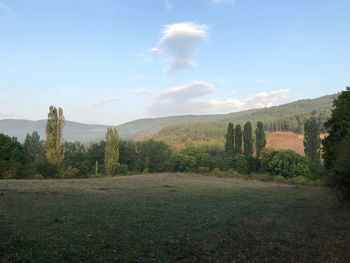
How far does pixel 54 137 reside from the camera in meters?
64.6

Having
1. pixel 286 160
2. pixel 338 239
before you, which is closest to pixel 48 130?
pixel 338 239

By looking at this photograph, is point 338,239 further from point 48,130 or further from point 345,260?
point 48,130

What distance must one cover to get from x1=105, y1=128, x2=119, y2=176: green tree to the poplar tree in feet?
73.8

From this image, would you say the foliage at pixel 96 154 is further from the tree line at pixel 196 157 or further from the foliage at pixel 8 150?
the foliage at pixel 8 150

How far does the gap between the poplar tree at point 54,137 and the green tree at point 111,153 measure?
2248 cm

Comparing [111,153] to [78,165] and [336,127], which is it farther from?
[336,127]

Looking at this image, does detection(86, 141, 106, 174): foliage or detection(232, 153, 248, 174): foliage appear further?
detection(86, 141, 106, 174): foliage

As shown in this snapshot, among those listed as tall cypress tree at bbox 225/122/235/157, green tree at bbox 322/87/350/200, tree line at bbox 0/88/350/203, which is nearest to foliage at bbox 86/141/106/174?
tree line at bbox 0/88/350/203

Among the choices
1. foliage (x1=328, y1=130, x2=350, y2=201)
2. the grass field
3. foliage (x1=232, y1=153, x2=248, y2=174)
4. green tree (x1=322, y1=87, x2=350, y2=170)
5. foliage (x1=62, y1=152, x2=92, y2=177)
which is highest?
green tree (x1=322, y1=87, x2=350, y2=170)

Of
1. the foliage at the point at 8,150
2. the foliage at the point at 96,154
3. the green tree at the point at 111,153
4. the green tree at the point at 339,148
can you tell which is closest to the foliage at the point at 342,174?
the green tree at the point at 339,148

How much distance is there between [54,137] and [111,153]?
2537cm

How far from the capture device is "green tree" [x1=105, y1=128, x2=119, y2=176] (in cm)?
8662

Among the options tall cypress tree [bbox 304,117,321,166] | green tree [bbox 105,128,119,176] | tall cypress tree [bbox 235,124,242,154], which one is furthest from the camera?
tall cypress tree [bbox 235,124,242,154]

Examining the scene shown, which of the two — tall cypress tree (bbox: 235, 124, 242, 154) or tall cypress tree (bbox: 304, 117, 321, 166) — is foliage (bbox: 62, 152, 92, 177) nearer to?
tall cypress tree (bbox: 235, 124, 242, 154)
